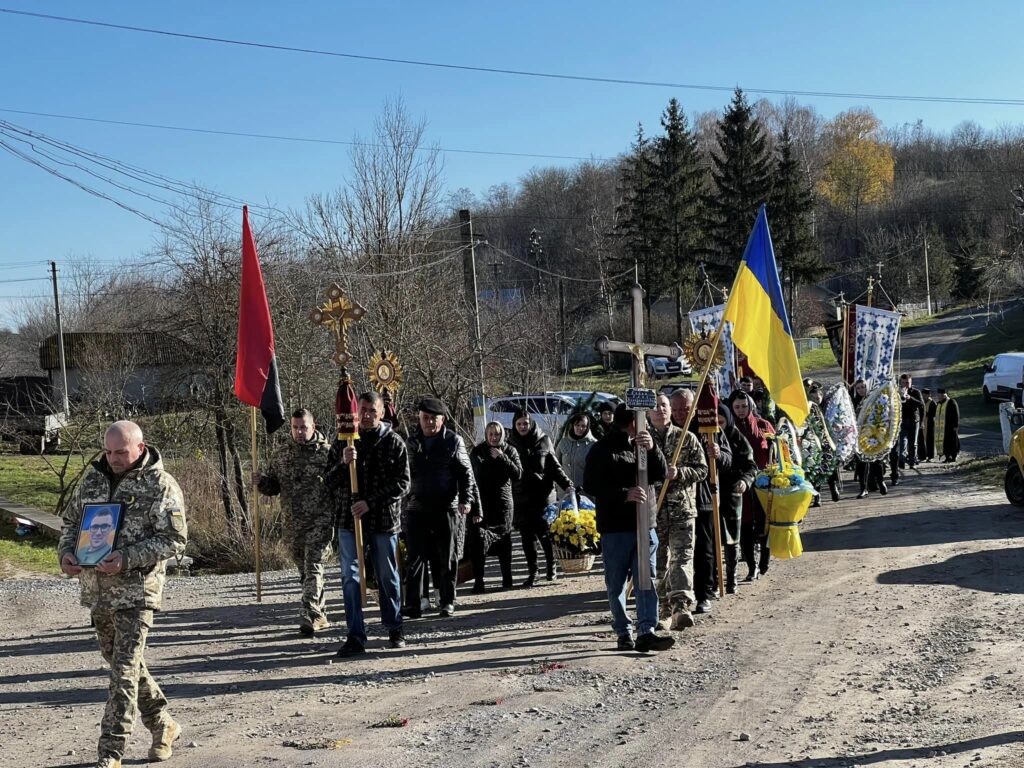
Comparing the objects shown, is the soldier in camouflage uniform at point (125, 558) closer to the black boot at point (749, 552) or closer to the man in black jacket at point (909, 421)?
the black boot at point (749, 552)

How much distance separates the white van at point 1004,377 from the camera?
38.4m

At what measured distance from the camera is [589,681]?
758 cm

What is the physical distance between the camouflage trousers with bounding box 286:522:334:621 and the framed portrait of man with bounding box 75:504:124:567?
367 cm

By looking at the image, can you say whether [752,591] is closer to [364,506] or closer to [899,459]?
[364,506]

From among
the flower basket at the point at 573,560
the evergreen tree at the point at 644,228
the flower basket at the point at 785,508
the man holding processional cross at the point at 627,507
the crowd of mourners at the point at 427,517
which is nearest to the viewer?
the crowd of mourners at the point at 427,517

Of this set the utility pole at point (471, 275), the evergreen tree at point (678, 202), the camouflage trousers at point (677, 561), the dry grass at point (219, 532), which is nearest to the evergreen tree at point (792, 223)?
the evergreen tree at point (678, 202)

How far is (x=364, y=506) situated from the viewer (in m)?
8.52

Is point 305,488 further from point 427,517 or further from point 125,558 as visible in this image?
point 125,558

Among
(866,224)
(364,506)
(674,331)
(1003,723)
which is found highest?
(866,224)

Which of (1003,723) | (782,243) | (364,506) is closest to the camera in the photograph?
(1003,723)

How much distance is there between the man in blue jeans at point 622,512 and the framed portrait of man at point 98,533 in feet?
12.0

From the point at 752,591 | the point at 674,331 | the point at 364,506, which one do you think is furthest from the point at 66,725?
the point at 674,331

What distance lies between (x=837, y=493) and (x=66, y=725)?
1408cm

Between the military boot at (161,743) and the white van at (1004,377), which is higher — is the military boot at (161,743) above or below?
below
